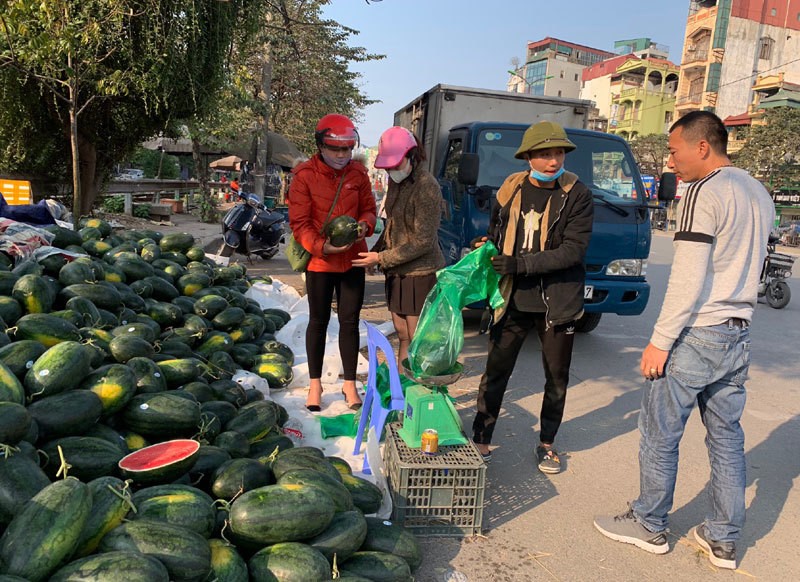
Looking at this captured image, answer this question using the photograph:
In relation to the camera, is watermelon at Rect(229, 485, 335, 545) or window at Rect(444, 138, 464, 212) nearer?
watermelon at Rect(229, 485, 335, 545)

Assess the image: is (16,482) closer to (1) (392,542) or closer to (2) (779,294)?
(1) (392,542)

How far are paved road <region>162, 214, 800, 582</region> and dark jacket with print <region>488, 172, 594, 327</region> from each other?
1148mm

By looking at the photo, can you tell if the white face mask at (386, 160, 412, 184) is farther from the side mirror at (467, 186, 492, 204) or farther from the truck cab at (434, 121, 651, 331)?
the side mirror at (467, 186, 492, 204)

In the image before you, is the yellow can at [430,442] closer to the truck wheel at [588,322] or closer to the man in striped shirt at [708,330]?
the man in striped shirt at [708,330]

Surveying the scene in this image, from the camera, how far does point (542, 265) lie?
3.65 m

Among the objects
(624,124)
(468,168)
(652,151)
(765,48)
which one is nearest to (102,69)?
(468,168)

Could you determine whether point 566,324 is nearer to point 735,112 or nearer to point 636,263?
point 636,263

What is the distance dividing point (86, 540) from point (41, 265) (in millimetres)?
3455

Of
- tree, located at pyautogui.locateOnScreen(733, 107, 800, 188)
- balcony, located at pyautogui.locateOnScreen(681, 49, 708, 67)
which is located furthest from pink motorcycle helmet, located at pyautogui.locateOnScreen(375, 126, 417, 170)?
balcony, located at pyautogui.locateOnScreen(681, 49, 708, 67)

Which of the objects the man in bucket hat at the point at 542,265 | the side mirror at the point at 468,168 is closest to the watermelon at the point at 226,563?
the man in bucket hat at the point at 542,265

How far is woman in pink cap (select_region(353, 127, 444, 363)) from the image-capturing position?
425cm

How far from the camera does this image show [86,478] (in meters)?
2.58

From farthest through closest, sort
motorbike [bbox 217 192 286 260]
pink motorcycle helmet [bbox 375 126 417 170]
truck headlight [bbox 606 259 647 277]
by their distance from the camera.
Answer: motorbike [bbox 217 192 286 260]
truck headlight [bbox 606 259 647 277]
pink motorcycle helmet [bbox 375 126 417 170]

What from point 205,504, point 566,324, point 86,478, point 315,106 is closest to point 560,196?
point 566,324
